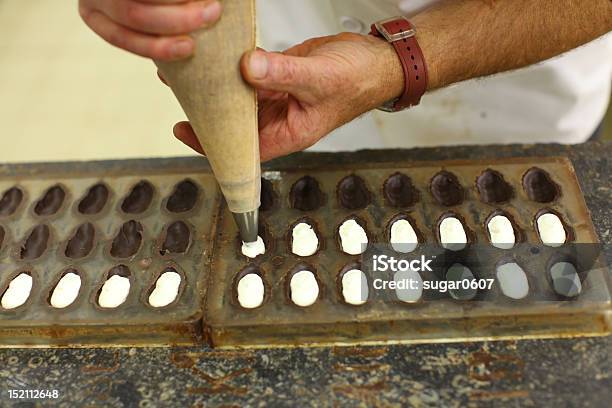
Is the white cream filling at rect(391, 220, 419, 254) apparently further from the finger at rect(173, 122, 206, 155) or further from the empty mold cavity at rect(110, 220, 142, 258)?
the empty mold cavity at rect(110, 220, 142, 258)

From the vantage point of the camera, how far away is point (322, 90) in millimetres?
1205

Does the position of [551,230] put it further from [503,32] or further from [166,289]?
[166,289]

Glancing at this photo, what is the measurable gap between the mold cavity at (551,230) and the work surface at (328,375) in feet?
0.69

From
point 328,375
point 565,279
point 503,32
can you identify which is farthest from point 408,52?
point 328,375

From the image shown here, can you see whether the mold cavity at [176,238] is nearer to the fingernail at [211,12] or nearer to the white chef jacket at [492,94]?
the fingernail at [211,12]

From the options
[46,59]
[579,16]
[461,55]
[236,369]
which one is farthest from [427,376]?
[46,59]

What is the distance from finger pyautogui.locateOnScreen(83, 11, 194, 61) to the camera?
903 mm

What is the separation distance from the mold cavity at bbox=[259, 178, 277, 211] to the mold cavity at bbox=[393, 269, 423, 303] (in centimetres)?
35

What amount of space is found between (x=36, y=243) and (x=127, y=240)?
21 cm

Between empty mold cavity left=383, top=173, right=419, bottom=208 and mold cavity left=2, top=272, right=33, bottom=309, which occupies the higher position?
empty mold cavity left=383, top=173, right=419, bottom=208

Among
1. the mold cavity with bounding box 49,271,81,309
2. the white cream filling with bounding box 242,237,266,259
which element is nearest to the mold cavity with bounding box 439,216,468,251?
the white cream filling with bounding box 242,237,266,259

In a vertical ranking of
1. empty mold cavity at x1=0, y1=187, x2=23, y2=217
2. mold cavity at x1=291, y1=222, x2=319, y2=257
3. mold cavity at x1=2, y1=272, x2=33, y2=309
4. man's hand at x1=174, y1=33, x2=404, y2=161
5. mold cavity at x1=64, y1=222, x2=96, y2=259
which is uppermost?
man's hand at x1=174, y1=33, x2=404, y2=161

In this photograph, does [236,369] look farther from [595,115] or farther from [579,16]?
[595,115]

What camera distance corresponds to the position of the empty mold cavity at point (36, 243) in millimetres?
1412
